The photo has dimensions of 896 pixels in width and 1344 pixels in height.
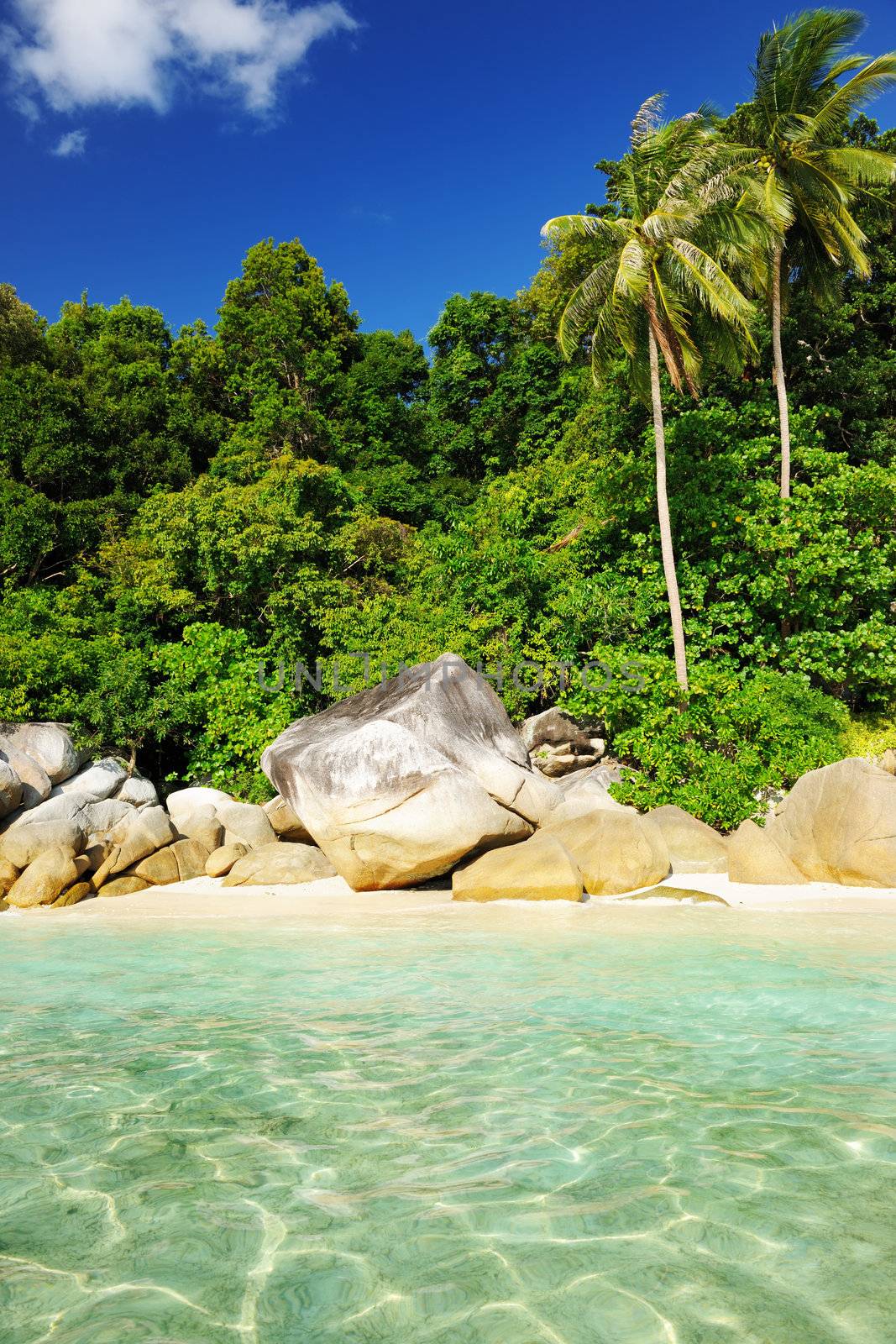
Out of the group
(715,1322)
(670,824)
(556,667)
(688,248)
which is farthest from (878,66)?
(715,1322)

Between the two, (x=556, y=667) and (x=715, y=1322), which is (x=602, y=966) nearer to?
(x=715, y=1322)

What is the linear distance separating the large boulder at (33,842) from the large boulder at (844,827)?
9733 millimetres

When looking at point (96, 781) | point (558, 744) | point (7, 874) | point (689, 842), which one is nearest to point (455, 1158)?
point (689, 842)

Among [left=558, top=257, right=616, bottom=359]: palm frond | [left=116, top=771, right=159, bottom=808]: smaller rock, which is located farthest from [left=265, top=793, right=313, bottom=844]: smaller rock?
[left=558, top=257, right=616, bottom=359]: palm frond

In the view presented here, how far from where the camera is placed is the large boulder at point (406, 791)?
11281mm

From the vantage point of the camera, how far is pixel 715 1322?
277 cm

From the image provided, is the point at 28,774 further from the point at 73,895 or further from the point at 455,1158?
the point at 455,1158

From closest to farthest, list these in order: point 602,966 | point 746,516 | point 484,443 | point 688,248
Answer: point 602,966 → point 688,248 → point 746,516 → point 484,443

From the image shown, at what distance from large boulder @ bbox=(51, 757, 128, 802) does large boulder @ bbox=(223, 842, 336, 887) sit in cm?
363

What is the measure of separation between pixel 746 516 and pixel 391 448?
557 inches

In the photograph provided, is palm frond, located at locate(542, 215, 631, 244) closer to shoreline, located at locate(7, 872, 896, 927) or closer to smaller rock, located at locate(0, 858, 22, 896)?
shoreline, located at locate(7, 872, 896, 927)

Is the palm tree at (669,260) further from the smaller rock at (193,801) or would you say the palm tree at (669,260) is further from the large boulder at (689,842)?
the smaller rock at (193,801)

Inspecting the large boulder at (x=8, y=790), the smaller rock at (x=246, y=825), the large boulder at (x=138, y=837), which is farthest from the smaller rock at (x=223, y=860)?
the large boulder at (x=8, y=790)

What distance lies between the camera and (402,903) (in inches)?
435
